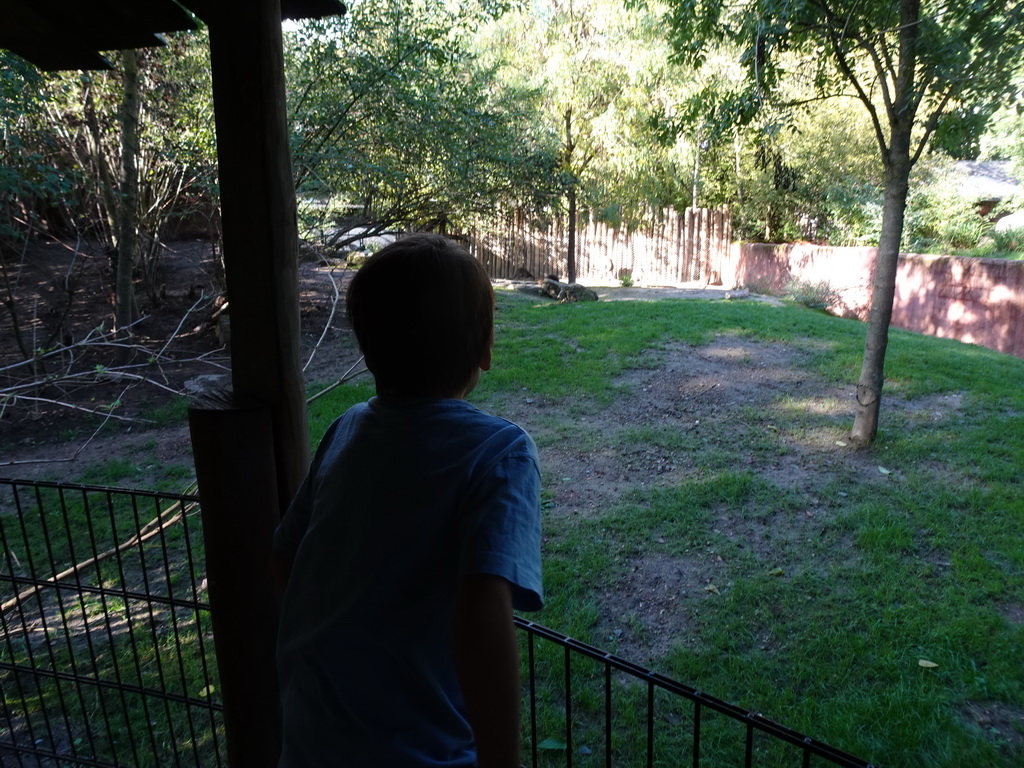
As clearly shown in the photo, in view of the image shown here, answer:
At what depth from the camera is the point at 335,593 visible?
116cm

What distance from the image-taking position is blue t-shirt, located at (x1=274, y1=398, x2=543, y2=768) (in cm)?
108

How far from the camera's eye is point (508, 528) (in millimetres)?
1055

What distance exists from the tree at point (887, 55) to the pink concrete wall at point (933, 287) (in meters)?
6.28

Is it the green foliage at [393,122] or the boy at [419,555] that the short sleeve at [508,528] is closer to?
the boy at [419,555]

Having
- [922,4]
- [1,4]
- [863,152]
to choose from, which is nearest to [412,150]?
[922,4]

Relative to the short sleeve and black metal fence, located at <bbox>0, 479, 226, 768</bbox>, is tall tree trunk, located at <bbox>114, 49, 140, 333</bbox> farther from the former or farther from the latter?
the short sleeve

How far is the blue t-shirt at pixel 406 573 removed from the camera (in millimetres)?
1084

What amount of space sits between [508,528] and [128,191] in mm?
9427

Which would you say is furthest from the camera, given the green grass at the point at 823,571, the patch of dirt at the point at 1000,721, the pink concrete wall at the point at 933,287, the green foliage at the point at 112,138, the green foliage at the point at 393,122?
the pink concrete wall at the point at 933,287

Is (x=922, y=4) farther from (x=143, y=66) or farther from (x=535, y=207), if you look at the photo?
(x=143, y=66)

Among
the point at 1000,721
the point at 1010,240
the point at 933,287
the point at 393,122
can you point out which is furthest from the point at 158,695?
the point at 1010,240

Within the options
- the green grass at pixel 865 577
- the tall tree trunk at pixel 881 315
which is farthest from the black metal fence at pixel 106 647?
the tall tree trunk at pixel 881 315

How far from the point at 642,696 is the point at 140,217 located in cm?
911

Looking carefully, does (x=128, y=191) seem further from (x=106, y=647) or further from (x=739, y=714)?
(x=739, y=714)
